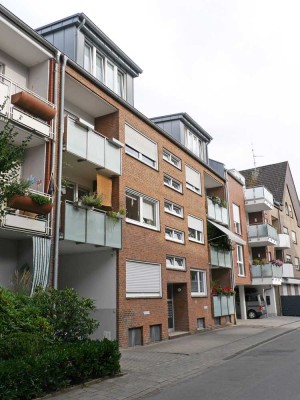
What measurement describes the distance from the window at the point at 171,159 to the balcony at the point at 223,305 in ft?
24.5

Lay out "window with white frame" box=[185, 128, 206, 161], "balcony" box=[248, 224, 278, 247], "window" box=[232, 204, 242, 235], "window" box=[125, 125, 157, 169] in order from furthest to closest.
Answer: "balcony" box=[248, 224, 278, 247] → "window" box=[232, 204, 242, 235] → "window with white frame" box=[185, 128, 206, 161] → "window" box=[125, 125, 157, 169]

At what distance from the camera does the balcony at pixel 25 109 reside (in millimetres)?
11922

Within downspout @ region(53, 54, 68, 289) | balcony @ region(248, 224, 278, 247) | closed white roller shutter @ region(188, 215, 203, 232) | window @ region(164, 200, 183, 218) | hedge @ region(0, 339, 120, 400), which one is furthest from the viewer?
balcony @ region(248, 224, 278, 247)

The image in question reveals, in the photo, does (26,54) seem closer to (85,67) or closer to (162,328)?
(85,67)

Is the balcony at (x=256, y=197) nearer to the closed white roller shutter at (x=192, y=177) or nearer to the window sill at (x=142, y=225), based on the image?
the closed white roller shutter at (x=192, y=177)

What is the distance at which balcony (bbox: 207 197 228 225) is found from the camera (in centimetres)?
2522

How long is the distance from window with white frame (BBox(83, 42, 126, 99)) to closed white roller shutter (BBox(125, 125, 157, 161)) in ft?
5.95

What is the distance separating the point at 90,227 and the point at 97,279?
8.28 feet

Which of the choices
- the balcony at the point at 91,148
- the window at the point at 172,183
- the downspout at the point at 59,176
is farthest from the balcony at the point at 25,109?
the window at the point at 172,183

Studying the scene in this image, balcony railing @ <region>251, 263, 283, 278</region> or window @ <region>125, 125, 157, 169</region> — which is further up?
window @ <region>125, 125, 157, 169</region>

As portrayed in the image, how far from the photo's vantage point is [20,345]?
27.8 ft

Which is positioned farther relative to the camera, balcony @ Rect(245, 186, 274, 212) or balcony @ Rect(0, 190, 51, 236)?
balcony @ Rect(245, 186, 274, 212)

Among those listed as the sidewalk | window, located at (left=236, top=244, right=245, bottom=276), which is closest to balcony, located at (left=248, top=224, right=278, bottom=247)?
window, located at (left=236, top=244, right=245, bottom=276)

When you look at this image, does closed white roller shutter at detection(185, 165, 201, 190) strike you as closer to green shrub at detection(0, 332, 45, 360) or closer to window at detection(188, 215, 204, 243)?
window at detection(188, 215, 204, 243)
